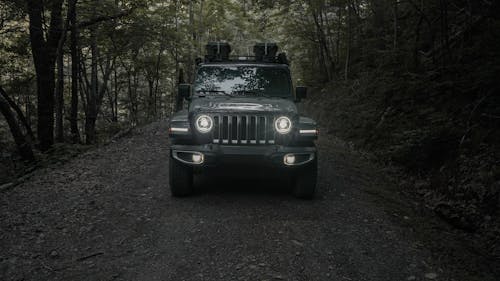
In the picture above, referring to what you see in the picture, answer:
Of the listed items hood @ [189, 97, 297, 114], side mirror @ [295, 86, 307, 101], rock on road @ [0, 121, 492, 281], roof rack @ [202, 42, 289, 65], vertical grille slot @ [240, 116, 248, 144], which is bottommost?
rock on road @ [0, 121, 492, 281]

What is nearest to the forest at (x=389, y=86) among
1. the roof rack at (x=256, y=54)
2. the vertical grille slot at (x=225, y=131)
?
the roof rack at (x=256, y=54)

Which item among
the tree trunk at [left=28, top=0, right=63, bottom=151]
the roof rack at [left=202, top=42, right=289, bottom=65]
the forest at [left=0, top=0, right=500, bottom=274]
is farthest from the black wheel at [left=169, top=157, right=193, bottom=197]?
the tree trunk at [left=28, top=0, right=63, bottom=151]

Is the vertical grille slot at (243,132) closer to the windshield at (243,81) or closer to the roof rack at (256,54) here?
the windshield at (243,81)

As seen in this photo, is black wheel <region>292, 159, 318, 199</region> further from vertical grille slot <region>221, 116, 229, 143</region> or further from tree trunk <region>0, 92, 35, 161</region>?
tree trunk <region>0, 92, 35, 161</region>

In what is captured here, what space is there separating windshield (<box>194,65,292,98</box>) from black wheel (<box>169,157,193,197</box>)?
4.83ft

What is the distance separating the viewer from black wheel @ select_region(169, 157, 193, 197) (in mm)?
5961

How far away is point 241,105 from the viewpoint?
232 inches

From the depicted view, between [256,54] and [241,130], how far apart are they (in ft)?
9.82

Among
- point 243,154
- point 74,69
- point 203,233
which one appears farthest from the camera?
point 74,69

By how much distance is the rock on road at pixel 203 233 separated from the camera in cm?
411

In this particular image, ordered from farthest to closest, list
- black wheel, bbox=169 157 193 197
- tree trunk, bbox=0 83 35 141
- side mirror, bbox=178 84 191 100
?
tree trunk, bbox=0 83 35 141, side mirror, bbox=178 84 191 100, black wheel, bbox=169 157 193 197

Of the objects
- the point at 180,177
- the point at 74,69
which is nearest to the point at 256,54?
the point at 180,177

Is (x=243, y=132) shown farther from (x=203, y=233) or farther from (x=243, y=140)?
(x=203, y=233)

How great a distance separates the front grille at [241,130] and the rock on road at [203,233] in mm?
1006
